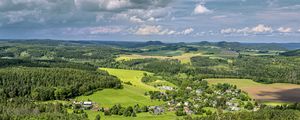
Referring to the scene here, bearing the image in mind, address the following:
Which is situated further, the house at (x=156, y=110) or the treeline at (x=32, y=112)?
the house at (x=156, y=110)

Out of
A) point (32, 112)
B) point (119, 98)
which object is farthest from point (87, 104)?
point (32, 112)

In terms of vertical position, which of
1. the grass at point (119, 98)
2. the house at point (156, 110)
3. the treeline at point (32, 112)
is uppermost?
the treeline at point (32, 112)

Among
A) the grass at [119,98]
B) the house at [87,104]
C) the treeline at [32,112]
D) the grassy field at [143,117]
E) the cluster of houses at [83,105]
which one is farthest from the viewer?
the grass at [119,98]

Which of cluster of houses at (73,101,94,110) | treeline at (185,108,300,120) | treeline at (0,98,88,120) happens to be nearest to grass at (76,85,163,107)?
cluster of houses at (73,101,94,110)

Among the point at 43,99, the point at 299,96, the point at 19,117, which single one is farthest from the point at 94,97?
the point at 299,96

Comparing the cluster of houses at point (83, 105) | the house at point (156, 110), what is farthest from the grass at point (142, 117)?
the cluster of houses at point (83, 105)

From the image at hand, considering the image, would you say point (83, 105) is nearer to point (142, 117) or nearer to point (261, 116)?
point (142, 117)

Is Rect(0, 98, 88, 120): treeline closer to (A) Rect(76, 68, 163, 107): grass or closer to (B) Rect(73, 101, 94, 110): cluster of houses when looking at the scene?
(B) Rect(73, 101, 94, 110): cluster of houses

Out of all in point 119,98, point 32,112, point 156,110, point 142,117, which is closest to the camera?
point 32,112

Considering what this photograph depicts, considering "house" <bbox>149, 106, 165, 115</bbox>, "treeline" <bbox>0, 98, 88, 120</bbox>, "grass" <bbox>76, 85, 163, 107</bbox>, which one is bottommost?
"house" <bbox>149, 106, 165, 115</bbox>

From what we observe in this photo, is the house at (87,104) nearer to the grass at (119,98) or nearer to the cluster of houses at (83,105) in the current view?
the cluster of houses at (83,105)

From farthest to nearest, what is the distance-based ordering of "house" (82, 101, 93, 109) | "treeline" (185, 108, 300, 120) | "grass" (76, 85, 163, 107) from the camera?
1. "grass" (76, 85, 163, 107)
2. "house" (82, 101, 93, 109)
3. "treeline" (185, 108, 300, 120)

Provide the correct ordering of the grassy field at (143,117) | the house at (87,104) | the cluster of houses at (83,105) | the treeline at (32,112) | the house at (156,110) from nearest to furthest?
the treeline at (32,112) < the grassy field at (143,117) < the house at (156,110) < the cluster of houses at (83,105) < the house at (87,104)
